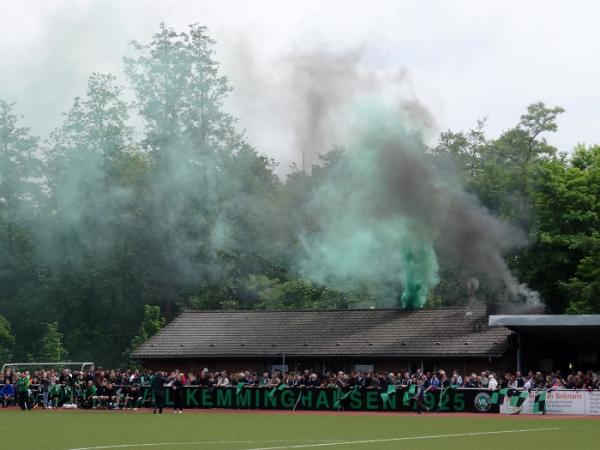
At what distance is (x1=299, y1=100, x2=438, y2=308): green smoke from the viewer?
65.8m

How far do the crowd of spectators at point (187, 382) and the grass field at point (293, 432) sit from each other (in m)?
4.60

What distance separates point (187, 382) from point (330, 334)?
9358mm

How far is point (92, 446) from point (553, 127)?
221 ft

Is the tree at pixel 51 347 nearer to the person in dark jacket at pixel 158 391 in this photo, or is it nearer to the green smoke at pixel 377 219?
the green smoke at pixel 377 219

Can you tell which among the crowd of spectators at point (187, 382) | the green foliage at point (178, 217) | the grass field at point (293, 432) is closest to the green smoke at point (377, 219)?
the green foliage at point (178, 217)

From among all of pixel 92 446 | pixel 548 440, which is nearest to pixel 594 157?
pixel 548 440

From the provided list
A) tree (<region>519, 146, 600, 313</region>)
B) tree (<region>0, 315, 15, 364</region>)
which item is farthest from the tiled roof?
tree (<region>0, 315, 15, 364</region>)

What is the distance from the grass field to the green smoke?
23.9 m

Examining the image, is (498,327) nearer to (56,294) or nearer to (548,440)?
(548,440)

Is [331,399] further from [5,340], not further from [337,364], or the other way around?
[5,340]

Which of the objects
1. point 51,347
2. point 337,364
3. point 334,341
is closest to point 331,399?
point 337,364

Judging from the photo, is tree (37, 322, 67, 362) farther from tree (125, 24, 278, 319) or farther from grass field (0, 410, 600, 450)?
grass field (0, 410, 600, 450)

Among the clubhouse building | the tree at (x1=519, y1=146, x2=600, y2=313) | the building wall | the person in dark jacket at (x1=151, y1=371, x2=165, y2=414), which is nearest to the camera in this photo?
the person in dark jacket at (x1=151, y1=371, x2=165, y2=414)

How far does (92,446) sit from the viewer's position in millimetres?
25594
